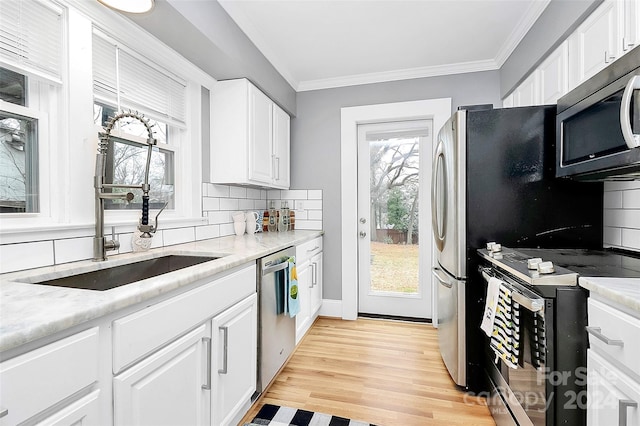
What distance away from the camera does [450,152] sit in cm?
192

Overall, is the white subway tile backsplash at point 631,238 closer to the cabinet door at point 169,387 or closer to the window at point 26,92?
the cabinet door at point 169,387

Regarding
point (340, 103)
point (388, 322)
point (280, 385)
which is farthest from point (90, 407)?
point (340, 103)

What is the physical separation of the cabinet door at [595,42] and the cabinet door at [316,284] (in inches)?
87.5

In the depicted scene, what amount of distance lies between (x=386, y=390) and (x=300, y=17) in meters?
2.55

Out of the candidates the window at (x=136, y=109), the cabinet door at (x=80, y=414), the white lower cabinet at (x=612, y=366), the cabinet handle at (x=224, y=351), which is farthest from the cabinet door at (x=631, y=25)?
the window at (x=136, y=109)

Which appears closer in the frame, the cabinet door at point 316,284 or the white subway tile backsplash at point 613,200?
the white subway tile backsplash at point 613,200

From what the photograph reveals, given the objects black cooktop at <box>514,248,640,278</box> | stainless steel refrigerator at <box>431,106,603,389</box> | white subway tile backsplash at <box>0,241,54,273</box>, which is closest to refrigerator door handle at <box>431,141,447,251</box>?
stainless steel refrigerator at <box>431,106,603,389</box>

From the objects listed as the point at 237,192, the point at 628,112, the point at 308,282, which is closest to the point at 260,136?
the point at 237,192

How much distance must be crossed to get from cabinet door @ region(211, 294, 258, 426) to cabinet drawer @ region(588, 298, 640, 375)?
54.2 inches

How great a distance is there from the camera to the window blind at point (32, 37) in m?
1.19

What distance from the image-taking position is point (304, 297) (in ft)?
8.36

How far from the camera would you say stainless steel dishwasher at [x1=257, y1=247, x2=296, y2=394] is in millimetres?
1744

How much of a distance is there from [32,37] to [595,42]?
2599mm

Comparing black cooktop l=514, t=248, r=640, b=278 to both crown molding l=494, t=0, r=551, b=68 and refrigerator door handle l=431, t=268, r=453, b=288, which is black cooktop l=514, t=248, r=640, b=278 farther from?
crown molding l=494, t=0, r=551, b=68
